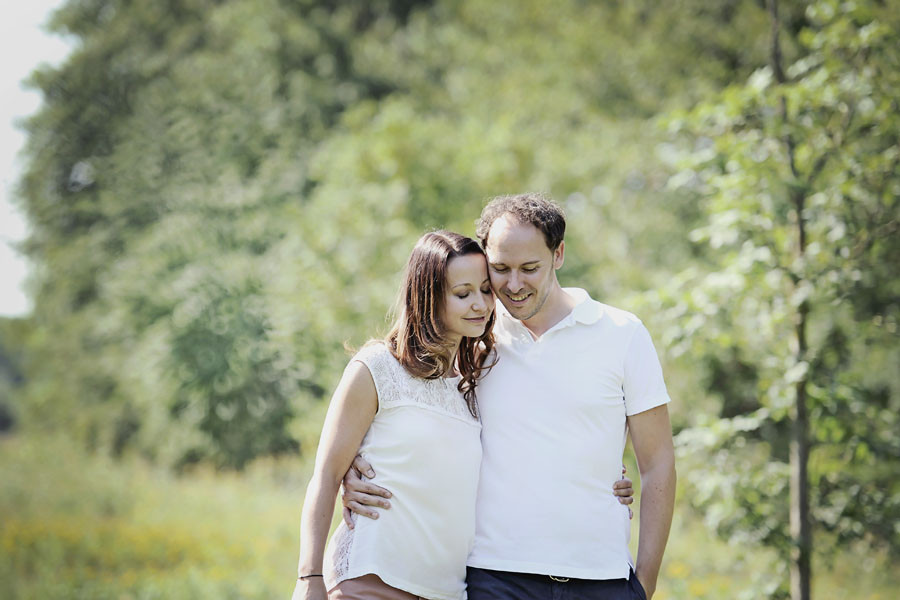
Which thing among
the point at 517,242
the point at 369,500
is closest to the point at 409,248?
the point at 517,242

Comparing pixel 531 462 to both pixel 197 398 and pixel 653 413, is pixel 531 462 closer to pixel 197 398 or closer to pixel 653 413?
pixel 653 413

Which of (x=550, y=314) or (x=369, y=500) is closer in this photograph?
(x=369, y=500)

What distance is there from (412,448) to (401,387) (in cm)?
15

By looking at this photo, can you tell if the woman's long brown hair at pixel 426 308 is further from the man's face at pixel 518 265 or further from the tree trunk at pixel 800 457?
the tree trunk at pixel 800 457

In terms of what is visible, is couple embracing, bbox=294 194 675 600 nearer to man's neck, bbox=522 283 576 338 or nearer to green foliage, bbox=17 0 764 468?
man's neck, bbox=522 283 576 338

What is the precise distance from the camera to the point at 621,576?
2242 millimetres

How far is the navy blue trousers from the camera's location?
2.18 meters

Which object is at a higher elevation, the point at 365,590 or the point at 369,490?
the point at 369,490

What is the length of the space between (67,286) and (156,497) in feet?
9.30

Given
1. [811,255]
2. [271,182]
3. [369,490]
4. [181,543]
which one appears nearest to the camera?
[369,490]

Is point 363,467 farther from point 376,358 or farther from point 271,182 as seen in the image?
point 271,182

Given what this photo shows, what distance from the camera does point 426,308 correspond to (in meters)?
2.23

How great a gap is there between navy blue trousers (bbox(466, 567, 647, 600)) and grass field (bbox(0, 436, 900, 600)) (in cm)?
180

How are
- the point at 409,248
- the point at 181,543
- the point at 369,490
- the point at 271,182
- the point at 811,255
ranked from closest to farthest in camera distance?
1. the point at 369,490
2. the point at 811,255
3. the point at 409,248
4. the point at 181,543
5. the point at 271,182
